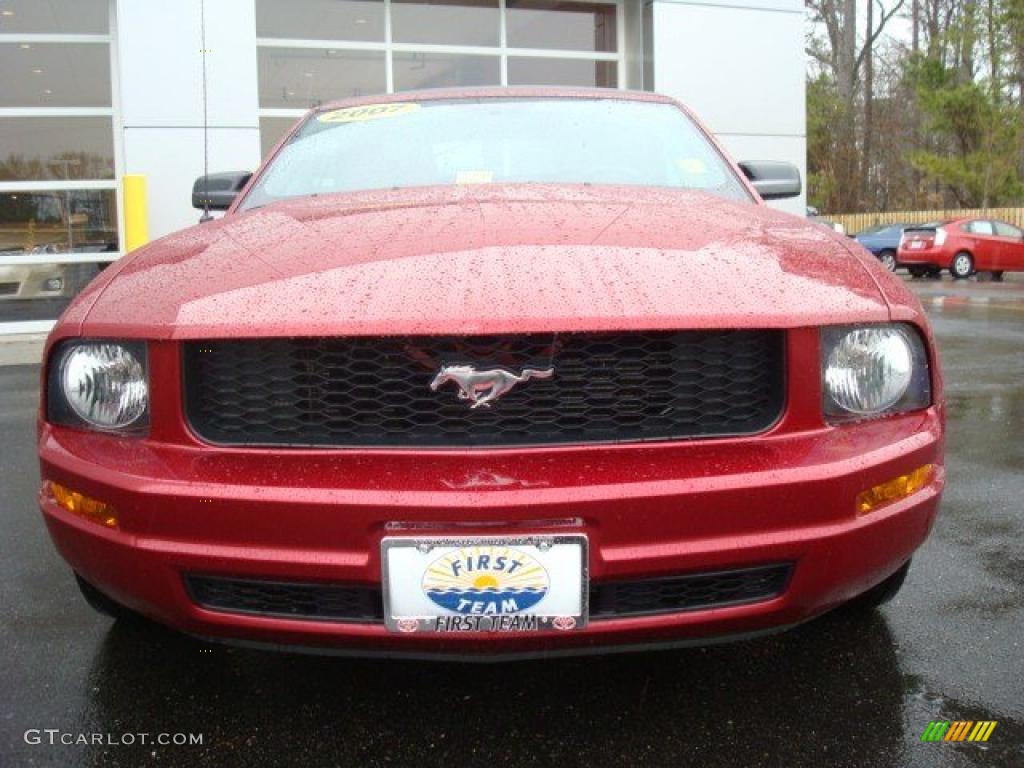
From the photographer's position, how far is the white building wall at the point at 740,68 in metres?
9.97

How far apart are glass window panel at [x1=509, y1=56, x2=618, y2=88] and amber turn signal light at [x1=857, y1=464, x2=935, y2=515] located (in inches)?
365

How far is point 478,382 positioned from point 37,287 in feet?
29.0

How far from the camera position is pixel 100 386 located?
1.79 m

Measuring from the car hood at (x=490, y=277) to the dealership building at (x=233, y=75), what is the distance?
6.69m

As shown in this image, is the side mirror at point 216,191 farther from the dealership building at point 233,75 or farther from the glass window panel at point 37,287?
the glass window panel at point 37,287

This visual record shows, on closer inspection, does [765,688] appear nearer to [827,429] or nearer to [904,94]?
[827,429]

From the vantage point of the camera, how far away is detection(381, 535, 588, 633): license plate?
1.56m

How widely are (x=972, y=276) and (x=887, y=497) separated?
20.0m

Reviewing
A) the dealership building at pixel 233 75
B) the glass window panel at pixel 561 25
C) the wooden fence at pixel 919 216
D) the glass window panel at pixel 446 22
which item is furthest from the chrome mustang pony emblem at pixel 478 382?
the wooden fence at pixel 919 216

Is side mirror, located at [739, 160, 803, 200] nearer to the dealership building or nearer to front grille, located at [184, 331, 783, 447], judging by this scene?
front grille, located at [184, 331, 783, 447]

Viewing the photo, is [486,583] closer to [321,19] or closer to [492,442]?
[492,442]

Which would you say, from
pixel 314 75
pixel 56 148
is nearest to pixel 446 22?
pixel 314 75

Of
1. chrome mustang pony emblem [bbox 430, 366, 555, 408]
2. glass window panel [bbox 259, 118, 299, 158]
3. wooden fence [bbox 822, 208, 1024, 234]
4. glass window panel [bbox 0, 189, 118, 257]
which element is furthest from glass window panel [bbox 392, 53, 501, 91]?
wooden fence [bbox 822, 208, 1024, 234]

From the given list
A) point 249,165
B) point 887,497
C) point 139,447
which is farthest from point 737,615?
point 249,165
